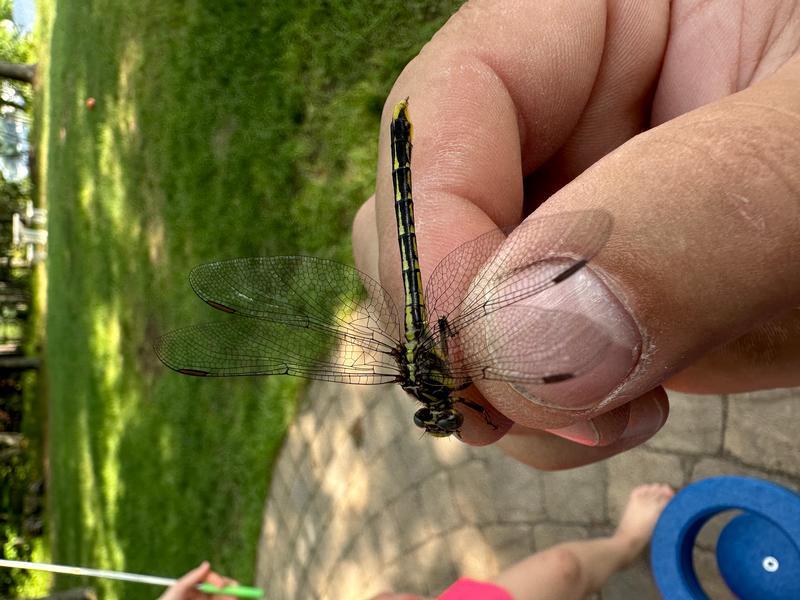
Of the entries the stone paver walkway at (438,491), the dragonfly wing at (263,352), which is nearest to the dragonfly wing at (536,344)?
the dragonfly wing at (263,352)

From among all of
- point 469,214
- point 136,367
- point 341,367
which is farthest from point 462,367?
point 136,367

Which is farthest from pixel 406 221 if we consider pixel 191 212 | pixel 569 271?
pixel 191 212

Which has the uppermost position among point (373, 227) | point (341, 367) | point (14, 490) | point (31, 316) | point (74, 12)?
point (74, 12)

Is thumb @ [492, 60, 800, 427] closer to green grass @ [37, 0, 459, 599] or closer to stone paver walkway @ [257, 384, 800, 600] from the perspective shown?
stone paver walkway @ [257, 384, 800, 600]

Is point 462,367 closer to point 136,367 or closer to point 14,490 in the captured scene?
point 136,367

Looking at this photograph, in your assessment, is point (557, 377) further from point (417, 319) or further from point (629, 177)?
point (417, 319)

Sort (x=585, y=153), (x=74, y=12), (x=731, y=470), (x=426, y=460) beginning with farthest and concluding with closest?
(x=74, y=12) → (x=426, y=460) → (x=731, y=470) → (x=585, y=153)
